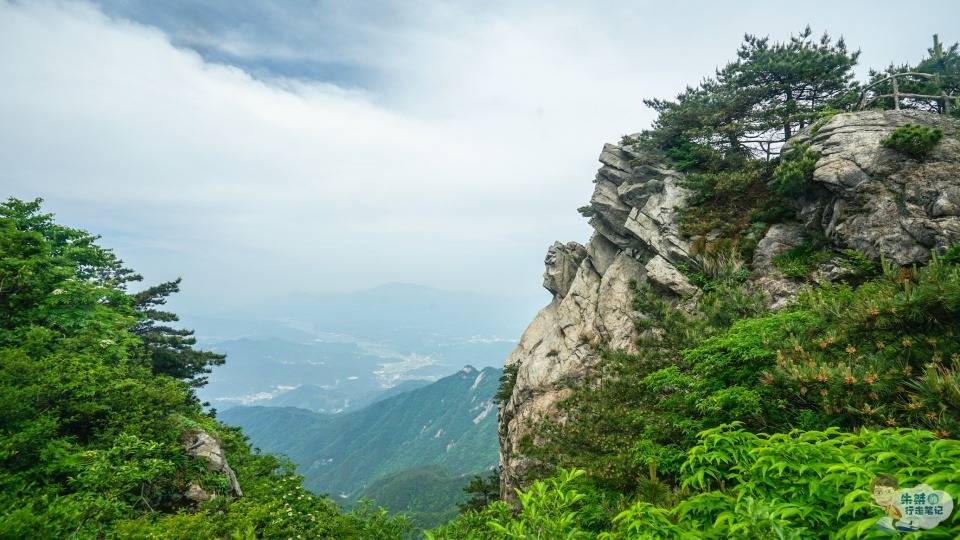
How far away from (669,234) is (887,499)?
25.0 metres

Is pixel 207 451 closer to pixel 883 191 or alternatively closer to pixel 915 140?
pixel 883 191

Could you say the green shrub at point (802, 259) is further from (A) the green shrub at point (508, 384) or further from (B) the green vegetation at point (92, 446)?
(A) the green shrub at point (508, 384)

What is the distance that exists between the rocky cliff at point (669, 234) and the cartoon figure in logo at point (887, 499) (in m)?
14.5

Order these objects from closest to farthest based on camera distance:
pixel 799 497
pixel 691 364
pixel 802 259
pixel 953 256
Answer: pixel 799 497, pixel 953 256, pixel 691 364, pixel 802 259

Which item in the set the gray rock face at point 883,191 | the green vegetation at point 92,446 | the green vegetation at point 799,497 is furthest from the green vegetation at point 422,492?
the green vegetation at point 799,497

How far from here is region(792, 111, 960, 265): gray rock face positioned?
15969mm

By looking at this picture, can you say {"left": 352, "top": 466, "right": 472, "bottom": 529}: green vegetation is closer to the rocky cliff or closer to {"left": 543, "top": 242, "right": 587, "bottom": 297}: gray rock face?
{"left": 543, "top": 242, "right": 587, "bottom": 297}: gray rock face

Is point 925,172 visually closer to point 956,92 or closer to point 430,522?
point 956,92

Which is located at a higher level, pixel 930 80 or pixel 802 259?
pixel 930 80

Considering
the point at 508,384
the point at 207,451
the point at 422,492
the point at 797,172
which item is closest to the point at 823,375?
the point at 207,451

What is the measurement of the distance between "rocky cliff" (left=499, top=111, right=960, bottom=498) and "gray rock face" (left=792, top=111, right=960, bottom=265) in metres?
0.04

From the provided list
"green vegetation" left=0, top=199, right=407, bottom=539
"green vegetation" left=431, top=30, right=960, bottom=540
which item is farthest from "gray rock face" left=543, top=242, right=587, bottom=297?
"green vegetation" left=0, top=199, right=407, bottom=539

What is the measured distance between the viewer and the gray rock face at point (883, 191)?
16.0m

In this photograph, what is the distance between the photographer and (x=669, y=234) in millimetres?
25266
